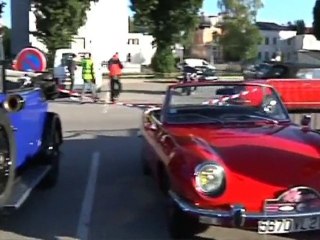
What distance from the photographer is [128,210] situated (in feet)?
24.4

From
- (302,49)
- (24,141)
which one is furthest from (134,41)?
(24,141)

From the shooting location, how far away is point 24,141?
701 centimetres

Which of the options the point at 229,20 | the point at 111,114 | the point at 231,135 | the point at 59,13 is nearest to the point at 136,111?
the point at 111,114

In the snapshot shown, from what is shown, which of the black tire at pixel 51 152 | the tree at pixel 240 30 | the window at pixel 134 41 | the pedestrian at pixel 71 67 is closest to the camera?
the black tire at pixel 51 152

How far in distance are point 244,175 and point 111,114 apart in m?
12.6

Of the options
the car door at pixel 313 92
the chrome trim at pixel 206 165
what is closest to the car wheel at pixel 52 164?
the chrome trim at pixel 206 165

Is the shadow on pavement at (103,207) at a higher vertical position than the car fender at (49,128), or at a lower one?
lower

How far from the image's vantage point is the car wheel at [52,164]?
324 inches

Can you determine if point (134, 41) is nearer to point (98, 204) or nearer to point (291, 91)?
point (291, 91)

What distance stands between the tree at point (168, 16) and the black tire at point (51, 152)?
1127 inches

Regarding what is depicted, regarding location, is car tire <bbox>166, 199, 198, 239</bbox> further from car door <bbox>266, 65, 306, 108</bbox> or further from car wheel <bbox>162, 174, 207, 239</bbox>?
car door <bbox>266, 65, 306, 108</bbox>

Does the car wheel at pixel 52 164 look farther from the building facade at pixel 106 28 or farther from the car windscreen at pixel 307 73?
the building facade at pixel 106 28

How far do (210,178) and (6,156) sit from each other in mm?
1808

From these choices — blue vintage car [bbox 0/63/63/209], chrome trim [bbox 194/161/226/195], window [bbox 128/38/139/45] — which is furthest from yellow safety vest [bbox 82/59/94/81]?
window [bbox 128/38/139/45]
